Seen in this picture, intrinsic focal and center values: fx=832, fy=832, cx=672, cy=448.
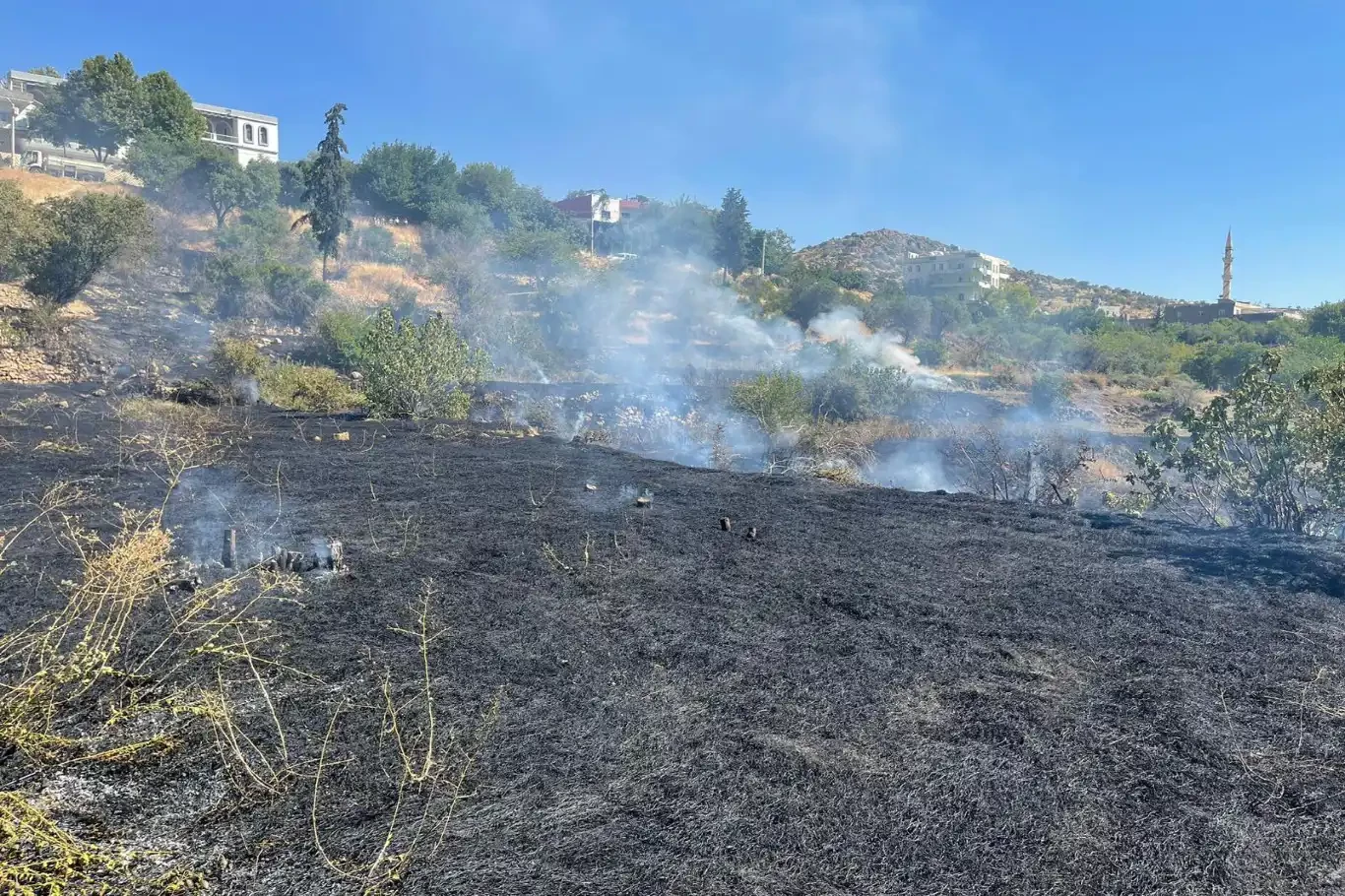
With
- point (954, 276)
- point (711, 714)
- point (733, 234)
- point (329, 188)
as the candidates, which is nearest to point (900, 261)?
point (954, 276)

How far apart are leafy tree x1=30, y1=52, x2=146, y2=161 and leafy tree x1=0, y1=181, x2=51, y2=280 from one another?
22.5m

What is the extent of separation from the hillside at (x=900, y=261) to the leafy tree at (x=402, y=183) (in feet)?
103

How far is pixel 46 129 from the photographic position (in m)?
39.0

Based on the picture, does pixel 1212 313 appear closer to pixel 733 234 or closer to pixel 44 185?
pixel 733 234

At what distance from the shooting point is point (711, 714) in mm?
3699

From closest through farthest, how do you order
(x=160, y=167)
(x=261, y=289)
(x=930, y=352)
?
(x=261, y=289) → (x=160, y=167) → (x=930, y=352)

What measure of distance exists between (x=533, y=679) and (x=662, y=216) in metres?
58.5

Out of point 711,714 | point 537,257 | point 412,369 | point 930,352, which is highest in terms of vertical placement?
point 537,257

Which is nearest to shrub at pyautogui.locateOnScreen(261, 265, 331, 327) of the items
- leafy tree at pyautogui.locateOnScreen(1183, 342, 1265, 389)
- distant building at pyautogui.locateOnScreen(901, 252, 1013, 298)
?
leafy tree at pyautogui.locateOnScreen(1183, 342, 1265, 389)

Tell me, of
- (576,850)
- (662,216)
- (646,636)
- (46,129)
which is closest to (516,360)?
(646,636)

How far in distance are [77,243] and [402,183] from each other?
27808 mm

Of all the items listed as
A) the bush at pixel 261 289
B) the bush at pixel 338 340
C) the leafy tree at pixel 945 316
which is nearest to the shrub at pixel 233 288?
the bush at pixel 261 289

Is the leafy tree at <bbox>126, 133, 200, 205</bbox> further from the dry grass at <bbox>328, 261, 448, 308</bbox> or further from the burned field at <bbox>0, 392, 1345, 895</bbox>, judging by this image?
the burned field at <bbox>0, 392, 1345, 895</bbox>

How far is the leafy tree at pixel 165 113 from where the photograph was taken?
1561 inches
